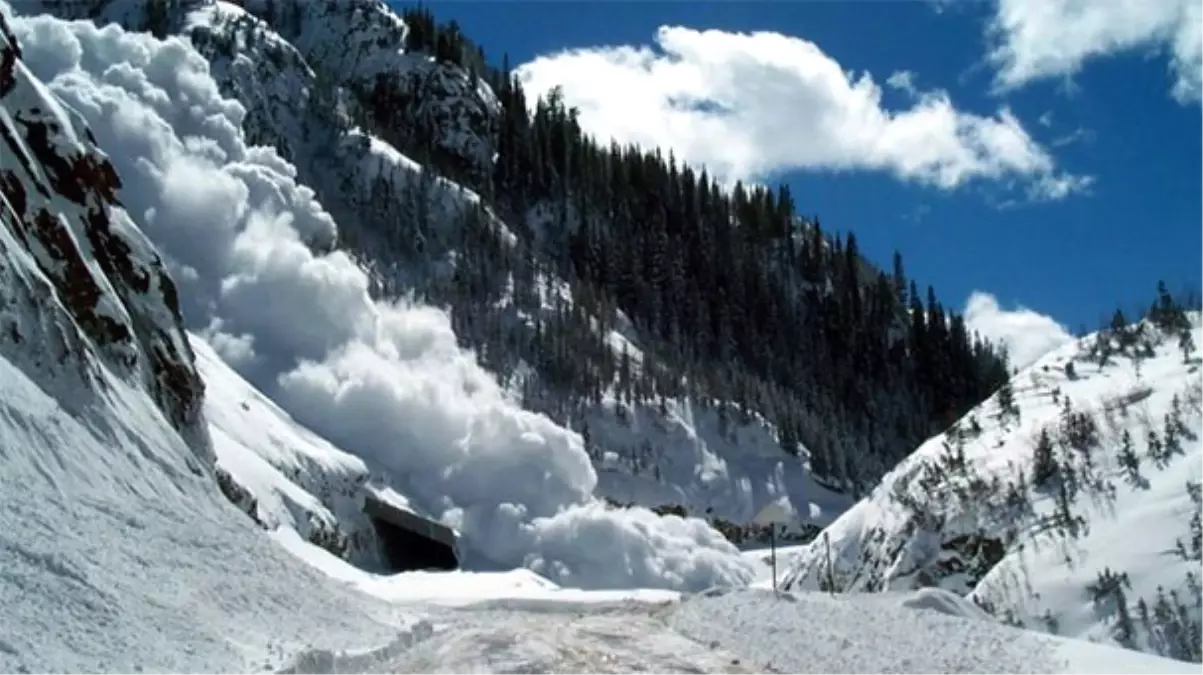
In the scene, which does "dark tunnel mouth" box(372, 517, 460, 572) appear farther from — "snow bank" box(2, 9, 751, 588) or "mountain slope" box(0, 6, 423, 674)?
"mountain slope" box(0, 6, 423, 674)

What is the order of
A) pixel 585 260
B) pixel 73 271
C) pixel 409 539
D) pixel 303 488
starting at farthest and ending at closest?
pixel 585 260 → pixel 409 539 → pixel 303 488 → pixel 73 271

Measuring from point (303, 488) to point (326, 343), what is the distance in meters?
15.5

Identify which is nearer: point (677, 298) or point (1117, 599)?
point (1117, 599)

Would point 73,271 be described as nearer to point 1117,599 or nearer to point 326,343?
point 1117,599

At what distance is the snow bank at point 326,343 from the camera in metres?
47.8

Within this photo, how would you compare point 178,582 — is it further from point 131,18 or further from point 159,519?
point 131,18

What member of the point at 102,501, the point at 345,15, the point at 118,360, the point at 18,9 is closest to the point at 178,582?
the point at 102,501

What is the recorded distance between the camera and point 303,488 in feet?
128

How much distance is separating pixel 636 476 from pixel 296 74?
4225 cm

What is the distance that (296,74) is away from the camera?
3396 inches

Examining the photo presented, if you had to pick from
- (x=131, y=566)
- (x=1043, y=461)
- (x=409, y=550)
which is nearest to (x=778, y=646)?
(x=1043, y=461)

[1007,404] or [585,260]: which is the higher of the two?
[585,260]

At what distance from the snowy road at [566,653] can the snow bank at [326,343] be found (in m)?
28.4

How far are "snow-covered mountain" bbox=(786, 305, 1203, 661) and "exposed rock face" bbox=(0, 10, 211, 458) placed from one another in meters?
14.3
